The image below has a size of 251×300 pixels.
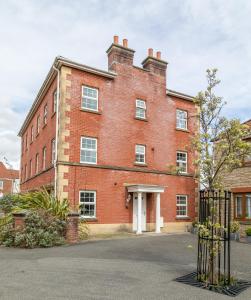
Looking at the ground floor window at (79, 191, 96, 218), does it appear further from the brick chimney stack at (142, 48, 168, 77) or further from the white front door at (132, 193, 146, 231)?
the brick chimney stack at (142, 48, 168, 77)

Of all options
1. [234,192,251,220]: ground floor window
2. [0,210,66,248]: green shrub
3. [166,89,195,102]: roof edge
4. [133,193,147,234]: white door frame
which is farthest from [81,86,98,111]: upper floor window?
[234,192,251,220]: ground floor window

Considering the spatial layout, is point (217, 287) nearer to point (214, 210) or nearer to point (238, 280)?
point (238, 280)

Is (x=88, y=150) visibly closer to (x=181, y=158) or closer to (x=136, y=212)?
(x=136, y=212)

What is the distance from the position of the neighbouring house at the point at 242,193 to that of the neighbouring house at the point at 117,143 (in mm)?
3305

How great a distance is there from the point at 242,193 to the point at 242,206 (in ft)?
2.54

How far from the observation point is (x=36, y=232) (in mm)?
13164

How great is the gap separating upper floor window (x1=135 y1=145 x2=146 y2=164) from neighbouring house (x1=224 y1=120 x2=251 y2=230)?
17.2 ft

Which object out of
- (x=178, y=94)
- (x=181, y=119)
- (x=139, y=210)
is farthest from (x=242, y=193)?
(x=178, y=94)

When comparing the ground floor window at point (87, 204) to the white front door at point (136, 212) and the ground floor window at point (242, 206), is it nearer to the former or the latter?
the white front door at point (136, 212)

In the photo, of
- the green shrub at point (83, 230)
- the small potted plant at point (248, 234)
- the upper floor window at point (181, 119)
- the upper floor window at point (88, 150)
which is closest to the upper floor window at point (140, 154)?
the upper floor window at point (88, 150)

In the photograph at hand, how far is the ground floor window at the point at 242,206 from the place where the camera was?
1886 centimetres

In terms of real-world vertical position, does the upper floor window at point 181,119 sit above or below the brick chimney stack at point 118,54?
below

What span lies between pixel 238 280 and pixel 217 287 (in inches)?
43.1

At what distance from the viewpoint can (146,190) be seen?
19.3 m
